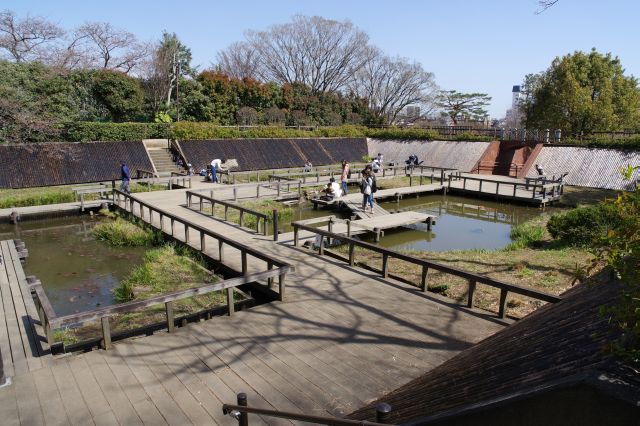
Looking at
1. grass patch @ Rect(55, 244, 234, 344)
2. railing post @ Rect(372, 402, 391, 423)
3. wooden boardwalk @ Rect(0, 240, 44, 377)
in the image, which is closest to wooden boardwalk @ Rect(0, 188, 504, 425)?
wooden boardwalk @ Rect(0, 240, 44, 377)

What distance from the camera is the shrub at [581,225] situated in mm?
10664

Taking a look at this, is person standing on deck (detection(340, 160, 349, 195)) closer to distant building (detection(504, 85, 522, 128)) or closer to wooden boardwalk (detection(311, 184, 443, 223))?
wooden boardwalk (detection(311, 184, 443, 223))

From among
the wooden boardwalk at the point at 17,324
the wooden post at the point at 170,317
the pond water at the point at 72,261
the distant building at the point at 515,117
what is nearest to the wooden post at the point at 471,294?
the wooden post at the point at 170,317

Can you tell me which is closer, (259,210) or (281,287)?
(281,287)

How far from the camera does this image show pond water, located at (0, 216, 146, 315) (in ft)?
28.1

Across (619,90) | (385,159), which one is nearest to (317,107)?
(385,159)

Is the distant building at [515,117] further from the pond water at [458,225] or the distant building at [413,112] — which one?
the pond water at [458,225]

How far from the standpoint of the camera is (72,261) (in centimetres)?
1097

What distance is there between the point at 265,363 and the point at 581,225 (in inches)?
378

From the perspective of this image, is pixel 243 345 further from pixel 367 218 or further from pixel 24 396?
pixel 367 218

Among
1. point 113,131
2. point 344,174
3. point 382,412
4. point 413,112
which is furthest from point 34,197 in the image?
point 413,112

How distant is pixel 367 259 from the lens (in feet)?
33.6

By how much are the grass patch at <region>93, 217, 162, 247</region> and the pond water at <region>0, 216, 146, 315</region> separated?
21 centimetres

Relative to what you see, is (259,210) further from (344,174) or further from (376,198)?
(376,198)
